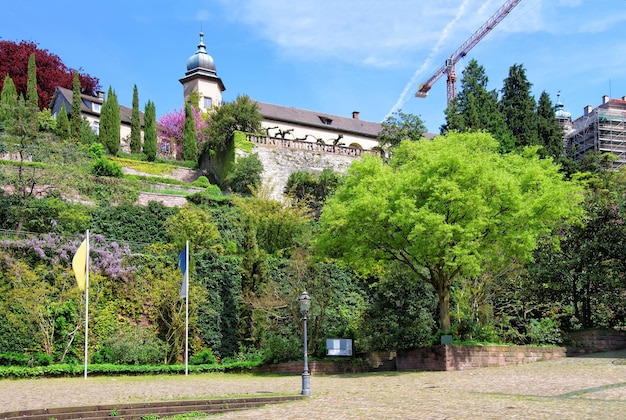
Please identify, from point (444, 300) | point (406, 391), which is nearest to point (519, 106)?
point (444, 300)

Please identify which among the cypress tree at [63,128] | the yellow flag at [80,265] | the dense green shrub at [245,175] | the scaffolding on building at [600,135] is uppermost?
the scaffolding on building at [600,135]

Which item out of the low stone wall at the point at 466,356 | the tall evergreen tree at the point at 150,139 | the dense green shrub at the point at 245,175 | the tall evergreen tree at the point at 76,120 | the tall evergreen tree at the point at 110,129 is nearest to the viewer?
the low stone wall at the point at 466,356

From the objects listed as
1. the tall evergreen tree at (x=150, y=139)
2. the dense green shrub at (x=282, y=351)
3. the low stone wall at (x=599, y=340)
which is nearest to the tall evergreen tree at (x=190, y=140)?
the tall evergreen tree at (x=150, y=139)

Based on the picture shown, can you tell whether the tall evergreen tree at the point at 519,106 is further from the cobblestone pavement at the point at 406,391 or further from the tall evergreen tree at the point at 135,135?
the tall evergreen tree at the point at 135,135

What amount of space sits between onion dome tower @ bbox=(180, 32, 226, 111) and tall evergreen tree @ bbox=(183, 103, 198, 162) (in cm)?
563

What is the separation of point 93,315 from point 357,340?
891 centimetres

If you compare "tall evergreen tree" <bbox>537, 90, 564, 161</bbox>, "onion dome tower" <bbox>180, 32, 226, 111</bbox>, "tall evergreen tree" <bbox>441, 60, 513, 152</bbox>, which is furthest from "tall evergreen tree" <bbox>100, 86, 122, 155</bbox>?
"tall evergreen tree" <bbox>537, 90, 564, 161</bbox>

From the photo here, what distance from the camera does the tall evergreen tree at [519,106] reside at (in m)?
45.2

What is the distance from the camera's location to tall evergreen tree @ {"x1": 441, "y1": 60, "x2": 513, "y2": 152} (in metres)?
41.6

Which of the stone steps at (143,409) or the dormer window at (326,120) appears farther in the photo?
the dormer window at (326,120)

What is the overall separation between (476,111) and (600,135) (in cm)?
3055

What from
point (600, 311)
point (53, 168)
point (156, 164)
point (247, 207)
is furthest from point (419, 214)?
point (156, 164)

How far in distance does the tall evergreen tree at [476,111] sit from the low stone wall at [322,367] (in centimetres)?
2164

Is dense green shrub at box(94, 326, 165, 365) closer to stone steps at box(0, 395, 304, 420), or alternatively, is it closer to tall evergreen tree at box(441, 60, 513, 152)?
stone steps at box(0, 395, 304, 420)
